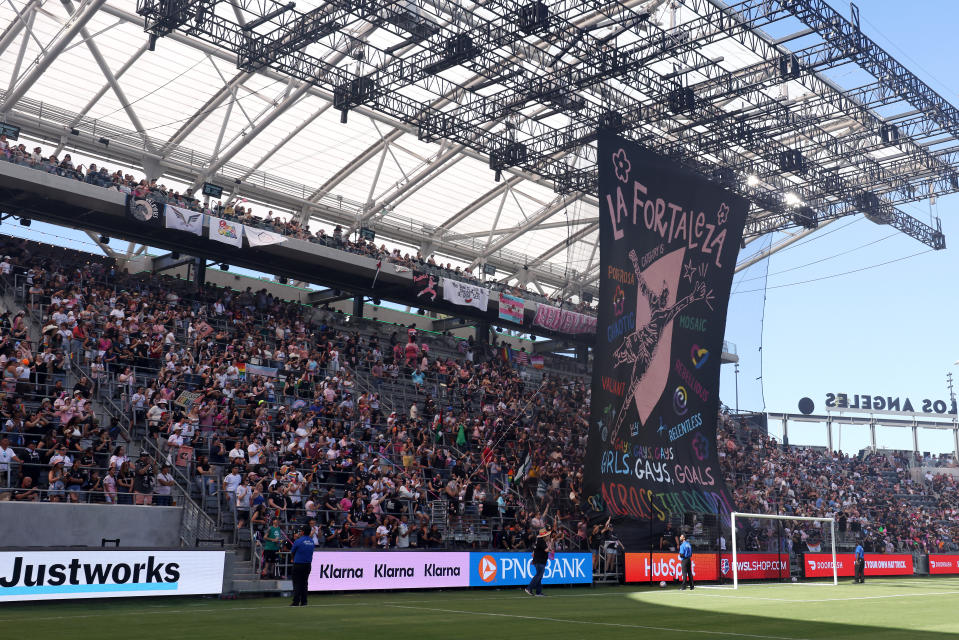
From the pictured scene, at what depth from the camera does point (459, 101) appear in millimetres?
33875

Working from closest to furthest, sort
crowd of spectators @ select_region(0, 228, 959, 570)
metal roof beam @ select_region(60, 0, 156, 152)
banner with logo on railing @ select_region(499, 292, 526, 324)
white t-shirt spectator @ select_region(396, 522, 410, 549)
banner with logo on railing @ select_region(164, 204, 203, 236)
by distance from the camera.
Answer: crowd of spectators @ select_region(0, 228, 959, 570)
white t-shirt spectator @ select_region(396, 522, 410, 549)
metal roof beam @ select_region(60, 0, 156, 152)
banner with logo on railing @ select_region(164, 204, 203, 236)
banner with logo on railing @ select_region(499, 292, 526, 324)

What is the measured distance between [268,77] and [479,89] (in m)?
7.73

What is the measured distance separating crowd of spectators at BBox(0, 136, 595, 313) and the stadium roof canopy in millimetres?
1764

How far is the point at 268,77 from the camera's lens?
33.7 meters

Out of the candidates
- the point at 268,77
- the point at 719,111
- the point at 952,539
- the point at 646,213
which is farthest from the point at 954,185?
the point at 268,77

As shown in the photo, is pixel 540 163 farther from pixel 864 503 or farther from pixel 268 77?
pixel 864 503

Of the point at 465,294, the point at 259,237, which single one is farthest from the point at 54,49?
the point at 465,294

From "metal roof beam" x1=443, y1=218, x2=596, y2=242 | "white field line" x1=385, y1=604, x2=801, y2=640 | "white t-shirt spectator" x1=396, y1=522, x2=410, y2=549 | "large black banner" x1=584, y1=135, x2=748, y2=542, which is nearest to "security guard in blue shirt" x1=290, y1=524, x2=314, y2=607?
"white field line" x1=385, y1=604, x2=801, y2=640

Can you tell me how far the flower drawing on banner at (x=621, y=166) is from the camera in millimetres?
30516

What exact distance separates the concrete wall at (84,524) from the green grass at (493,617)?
2789 millimetres

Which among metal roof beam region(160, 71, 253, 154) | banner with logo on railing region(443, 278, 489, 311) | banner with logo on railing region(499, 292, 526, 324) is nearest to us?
metal roof beam region(160, 71, 253, 154)

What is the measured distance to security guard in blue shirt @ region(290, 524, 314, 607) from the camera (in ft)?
57.7

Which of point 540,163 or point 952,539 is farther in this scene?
point 952,539

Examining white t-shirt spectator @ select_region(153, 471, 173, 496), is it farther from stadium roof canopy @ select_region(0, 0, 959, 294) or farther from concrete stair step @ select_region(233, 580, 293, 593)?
stadium roof canopy @ select_region(0, 0, 959, 294)
